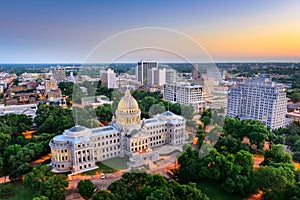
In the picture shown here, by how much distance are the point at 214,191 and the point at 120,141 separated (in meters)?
12.0

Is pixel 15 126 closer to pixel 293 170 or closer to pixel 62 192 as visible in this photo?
pixel 62 192

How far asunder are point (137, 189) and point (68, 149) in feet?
30.8

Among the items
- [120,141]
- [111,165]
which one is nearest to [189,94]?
[120,141]

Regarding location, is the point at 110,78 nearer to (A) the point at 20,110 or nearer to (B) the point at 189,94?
(B) the point at 189,94

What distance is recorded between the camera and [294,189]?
17.9 meters

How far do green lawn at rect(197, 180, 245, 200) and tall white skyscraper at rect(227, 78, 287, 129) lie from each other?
70.7 ft

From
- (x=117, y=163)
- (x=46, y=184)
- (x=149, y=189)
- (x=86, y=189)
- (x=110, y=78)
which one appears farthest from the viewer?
(x=110, y=78)

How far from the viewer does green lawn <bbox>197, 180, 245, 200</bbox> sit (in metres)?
19.6

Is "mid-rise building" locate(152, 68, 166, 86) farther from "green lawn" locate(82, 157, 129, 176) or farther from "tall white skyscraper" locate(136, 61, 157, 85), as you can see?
"green lawn" locate(82, 157, 129, 176)

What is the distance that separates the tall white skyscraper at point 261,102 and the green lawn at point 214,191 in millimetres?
21555

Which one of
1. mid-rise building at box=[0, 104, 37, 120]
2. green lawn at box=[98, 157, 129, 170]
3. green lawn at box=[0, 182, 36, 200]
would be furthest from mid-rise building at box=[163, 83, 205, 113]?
green lawn at box=[0, 182, 36, 200]

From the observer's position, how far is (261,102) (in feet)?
125

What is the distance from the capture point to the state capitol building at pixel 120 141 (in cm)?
2320

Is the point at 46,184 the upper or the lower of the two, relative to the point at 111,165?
upper
